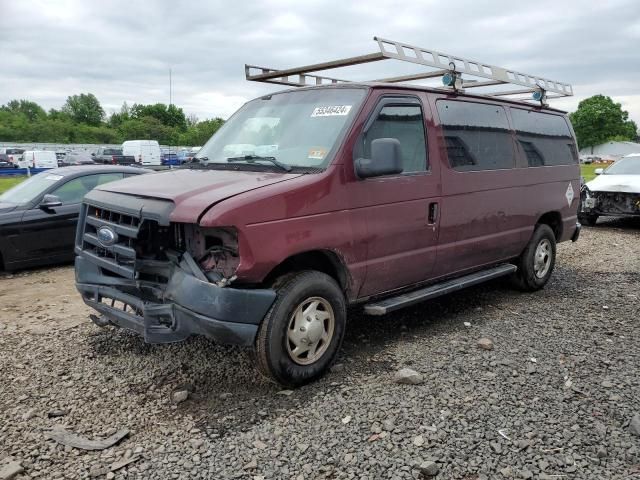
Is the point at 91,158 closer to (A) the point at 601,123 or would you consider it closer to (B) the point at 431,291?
(B) the point at 431,291

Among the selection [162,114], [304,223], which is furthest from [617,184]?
[162,114]

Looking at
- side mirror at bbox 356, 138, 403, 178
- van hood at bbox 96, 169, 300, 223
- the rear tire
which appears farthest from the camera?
the rear tire

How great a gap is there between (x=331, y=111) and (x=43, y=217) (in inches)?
193

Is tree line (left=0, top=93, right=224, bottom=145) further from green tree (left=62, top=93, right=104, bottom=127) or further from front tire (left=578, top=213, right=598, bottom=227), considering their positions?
front tire (left=578, top=213, right=598, bottom=227)

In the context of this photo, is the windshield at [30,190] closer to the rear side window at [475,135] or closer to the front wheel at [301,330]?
the front wheel at [301,330]

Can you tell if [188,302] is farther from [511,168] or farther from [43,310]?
[511,168]

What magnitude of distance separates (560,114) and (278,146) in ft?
14.0

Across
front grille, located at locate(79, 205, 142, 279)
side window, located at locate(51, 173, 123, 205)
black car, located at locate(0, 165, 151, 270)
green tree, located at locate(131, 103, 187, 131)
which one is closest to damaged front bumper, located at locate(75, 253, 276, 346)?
front grille, located at locate(79, 205, 142, 279)

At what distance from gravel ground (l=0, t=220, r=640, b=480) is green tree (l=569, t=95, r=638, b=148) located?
106623 millimetres

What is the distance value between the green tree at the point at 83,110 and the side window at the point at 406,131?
408 feet

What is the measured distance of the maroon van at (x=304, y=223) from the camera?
11.5 ft

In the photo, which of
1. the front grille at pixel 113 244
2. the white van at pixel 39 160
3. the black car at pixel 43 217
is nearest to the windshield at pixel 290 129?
the front grille at pixel 113 244

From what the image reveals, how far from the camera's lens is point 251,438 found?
10.4 ft

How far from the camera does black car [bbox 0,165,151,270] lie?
710 centimetres
